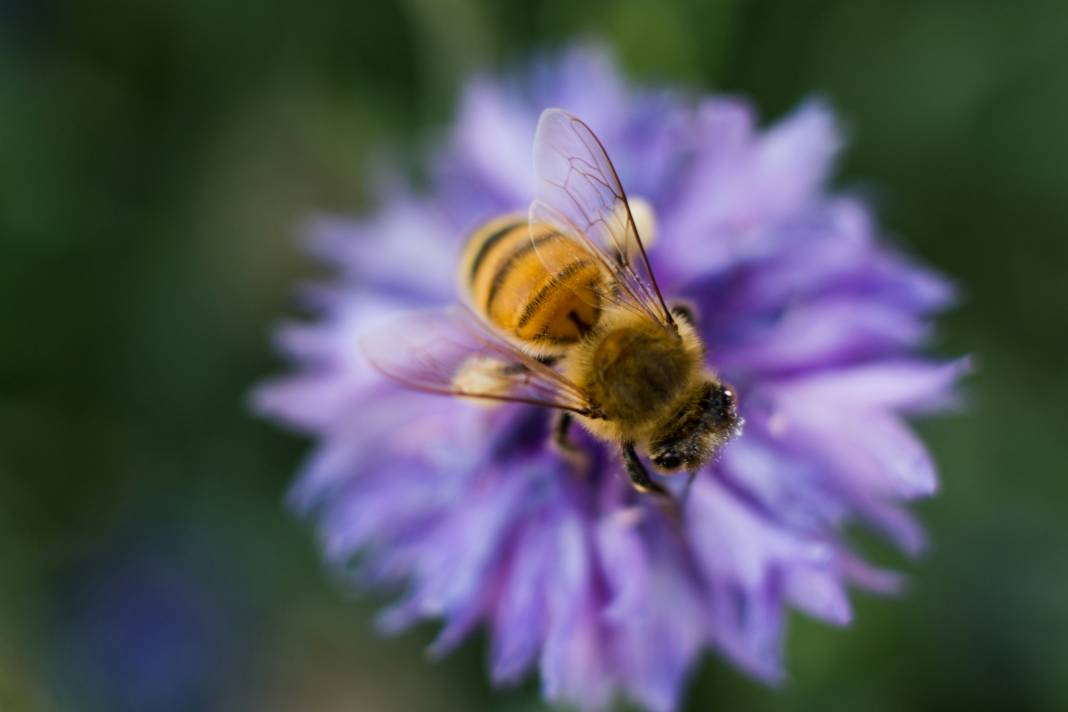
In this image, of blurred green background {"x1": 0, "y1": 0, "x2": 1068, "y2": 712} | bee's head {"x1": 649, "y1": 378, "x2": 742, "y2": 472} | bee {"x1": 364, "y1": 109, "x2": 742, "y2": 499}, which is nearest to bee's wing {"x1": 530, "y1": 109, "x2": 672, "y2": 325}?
bee {"x1": 364, "y1": 109, "x2": 742, "y2": 499}

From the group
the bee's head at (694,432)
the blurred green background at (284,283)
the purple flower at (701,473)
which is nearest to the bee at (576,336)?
the bee's head at (694,432)

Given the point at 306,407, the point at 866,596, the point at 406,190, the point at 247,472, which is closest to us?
the point at 306,407

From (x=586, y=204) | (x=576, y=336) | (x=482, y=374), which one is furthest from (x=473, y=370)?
(x=586, y=204)

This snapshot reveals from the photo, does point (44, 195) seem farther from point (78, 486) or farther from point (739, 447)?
point (739, 447)

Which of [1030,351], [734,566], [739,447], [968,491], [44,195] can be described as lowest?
[44,195]

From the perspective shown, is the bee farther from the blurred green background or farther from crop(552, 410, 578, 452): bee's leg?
the blurred green background

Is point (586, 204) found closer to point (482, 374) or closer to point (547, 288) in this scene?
point (547, 288)

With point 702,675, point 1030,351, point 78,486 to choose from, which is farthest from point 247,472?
point 1030,351
